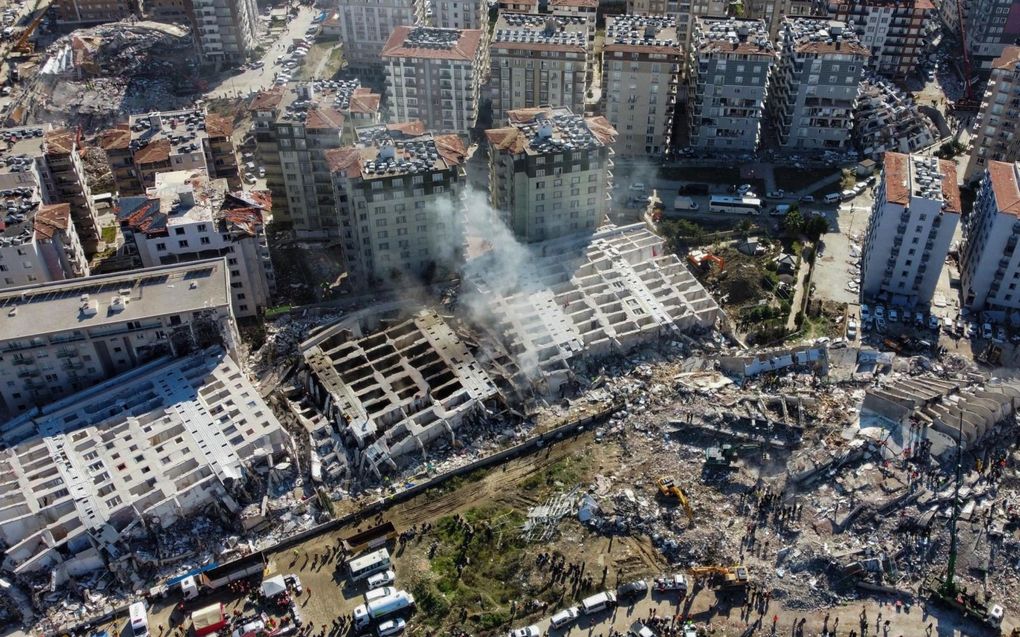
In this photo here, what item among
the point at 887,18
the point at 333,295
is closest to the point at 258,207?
the point at 333,295

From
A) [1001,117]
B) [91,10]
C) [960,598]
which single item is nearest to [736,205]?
[1001,117]

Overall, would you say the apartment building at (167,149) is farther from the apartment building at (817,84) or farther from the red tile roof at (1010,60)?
the red tile roof at (1010,60)

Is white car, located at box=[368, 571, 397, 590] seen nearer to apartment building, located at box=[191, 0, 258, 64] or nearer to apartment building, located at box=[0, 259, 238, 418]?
apartment building, located at box=[0, 259, 238, 418]

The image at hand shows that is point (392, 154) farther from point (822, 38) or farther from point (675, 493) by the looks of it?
point (822, 38)

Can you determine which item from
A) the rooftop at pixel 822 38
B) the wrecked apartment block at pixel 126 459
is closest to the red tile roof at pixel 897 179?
the rooftop at pixel 822 38

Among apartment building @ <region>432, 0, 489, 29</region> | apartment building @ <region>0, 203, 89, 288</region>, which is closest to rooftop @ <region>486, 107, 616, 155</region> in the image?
apartment building @ <region>0, 203, 89, 288</region>

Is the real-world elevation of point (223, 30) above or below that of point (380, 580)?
above
